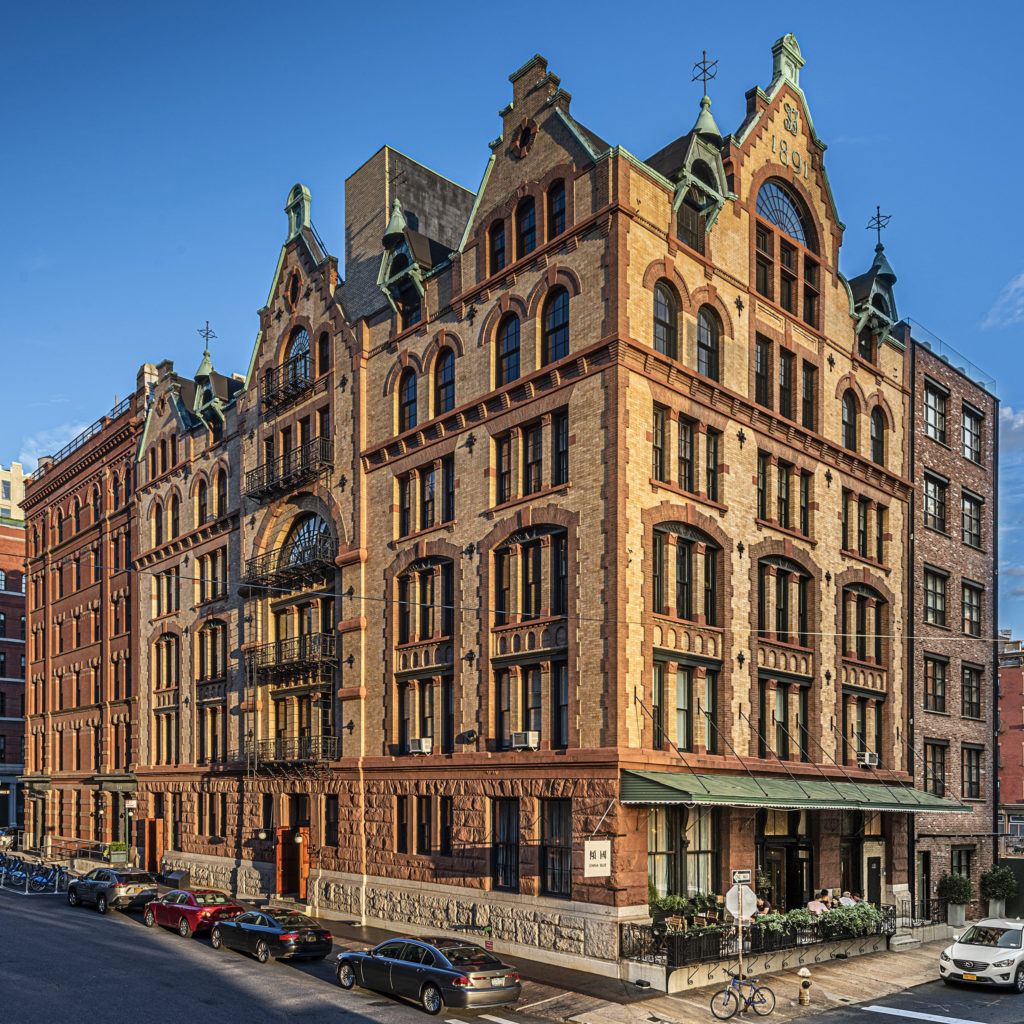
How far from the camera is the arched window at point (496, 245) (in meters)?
34.0

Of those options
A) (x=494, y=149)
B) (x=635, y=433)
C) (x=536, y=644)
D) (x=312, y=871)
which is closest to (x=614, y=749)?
(x=536, y=644)

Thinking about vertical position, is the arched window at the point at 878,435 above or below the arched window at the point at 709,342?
below

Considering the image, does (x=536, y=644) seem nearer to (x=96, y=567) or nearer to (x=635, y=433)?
(x=635, y=433)

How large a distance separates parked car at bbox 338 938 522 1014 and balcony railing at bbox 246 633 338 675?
14.9 meters

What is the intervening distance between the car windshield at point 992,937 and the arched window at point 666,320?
1760 centimetres

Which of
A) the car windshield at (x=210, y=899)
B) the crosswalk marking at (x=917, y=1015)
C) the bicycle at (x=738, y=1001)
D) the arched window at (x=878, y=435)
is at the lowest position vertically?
the car windshield at (x=210, y=899)

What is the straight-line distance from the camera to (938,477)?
44.6 m

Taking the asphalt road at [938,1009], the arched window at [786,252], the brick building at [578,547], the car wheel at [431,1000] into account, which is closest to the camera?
the car wheel at [431,1000]

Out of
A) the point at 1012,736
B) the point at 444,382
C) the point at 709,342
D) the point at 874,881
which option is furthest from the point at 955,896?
the point at 1012,736

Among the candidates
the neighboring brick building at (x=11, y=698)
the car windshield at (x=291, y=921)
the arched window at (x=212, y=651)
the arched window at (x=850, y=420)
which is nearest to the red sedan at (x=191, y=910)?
the car windshield at (x=291, y=921)

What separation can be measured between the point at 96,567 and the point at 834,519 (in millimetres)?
41763

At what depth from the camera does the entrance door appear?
1496 inches

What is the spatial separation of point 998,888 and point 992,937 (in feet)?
48.9

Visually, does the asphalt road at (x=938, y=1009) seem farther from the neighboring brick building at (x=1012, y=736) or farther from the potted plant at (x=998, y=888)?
the neighboring brick building at (x=1012, y=736)
